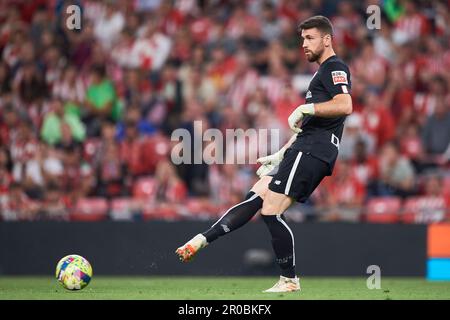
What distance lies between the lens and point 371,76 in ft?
56.3

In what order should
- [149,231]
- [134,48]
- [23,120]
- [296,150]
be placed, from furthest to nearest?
[134,48], [23,120], [149,231], [296,150]

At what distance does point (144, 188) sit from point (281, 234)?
6.58 m

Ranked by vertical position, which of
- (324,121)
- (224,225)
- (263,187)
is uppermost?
(324,121)

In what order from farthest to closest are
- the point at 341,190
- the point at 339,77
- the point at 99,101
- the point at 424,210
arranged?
the point at 99,101
the point at 341,190
the point at 424,210
the point at 339,77

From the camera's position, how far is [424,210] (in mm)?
14461

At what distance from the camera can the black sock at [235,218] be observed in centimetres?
952

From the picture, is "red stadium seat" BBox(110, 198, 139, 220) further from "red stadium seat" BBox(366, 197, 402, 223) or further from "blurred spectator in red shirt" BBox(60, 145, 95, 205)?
"red stadium seat" BBox(366, 197, 402, 223)

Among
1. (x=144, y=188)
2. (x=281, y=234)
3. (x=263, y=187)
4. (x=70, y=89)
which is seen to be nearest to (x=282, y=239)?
(x=281, y=234)

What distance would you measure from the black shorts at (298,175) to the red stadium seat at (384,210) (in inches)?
207

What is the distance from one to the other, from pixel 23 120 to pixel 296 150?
28.3ft

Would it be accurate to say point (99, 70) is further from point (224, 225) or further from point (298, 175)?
point (298, 175)
